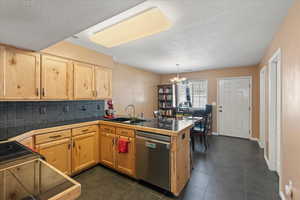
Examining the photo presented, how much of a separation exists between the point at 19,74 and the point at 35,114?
0.76 meters

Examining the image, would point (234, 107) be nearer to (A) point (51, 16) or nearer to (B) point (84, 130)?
(B) point (84, 130)

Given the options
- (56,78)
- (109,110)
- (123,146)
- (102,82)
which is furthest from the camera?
(109,110)

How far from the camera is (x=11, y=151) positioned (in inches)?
47.0

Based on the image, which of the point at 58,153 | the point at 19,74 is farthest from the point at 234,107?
the point at 19,74

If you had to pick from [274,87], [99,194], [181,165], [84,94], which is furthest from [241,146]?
[84,94]

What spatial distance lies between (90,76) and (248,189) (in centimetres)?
351

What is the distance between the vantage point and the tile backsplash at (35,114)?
2.06 m

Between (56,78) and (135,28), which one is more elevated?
(135,28)

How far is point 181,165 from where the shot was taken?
199cm

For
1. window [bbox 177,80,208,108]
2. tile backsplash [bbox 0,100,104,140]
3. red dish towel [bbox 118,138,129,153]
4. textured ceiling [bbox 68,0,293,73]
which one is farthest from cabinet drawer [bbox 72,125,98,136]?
window [bbox 177,80,208,108]

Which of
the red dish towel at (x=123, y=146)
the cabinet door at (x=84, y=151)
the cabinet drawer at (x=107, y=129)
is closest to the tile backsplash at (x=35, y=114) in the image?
the cabinet door at (x=84, y=151)

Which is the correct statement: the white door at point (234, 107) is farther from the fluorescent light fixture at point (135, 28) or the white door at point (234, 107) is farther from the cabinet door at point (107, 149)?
the cabinet door at point (107, 149)

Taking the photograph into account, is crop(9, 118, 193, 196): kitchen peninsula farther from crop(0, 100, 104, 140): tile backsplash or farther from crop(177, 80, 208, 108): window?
crop(177, 80, 208, 108): window

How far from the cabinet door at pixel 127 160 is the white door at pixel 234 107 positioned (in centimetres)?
415
